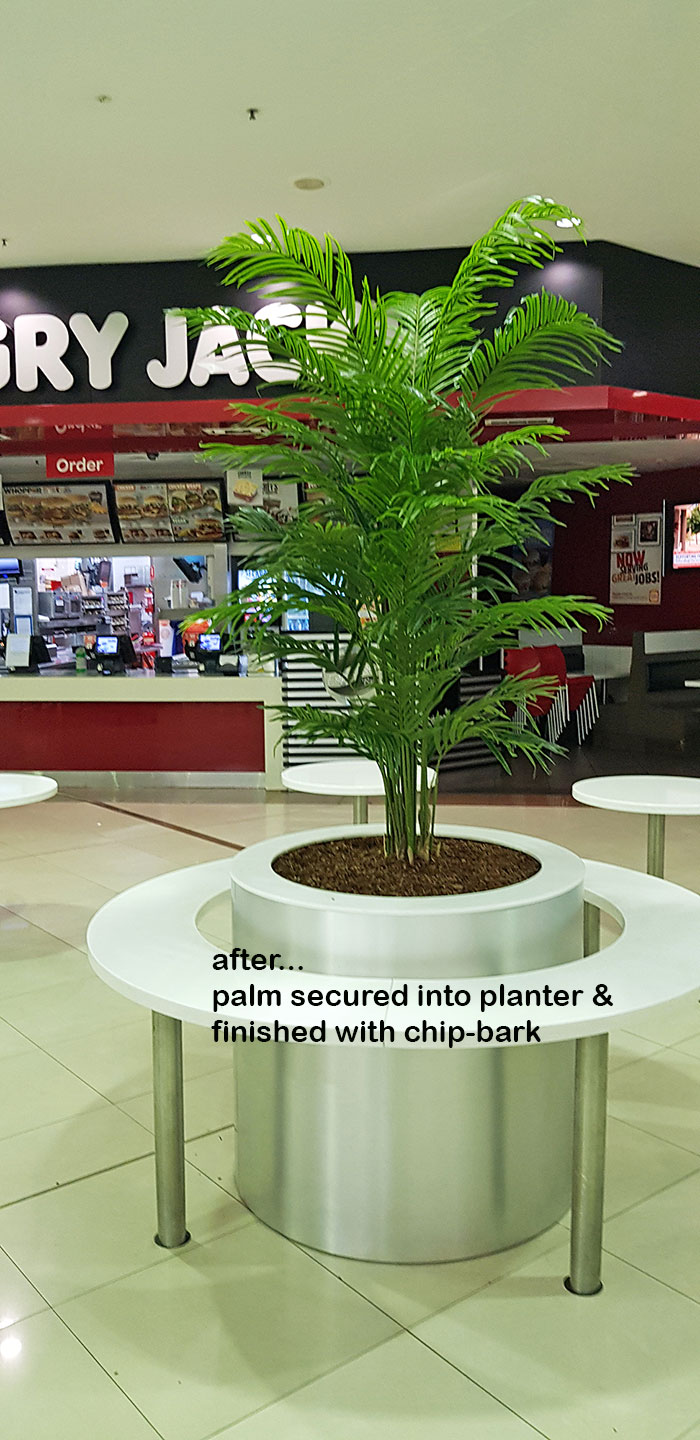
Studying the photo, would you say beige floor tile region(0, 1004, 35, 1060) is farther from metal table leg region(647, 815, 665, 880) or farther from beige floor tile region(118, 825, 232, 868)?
metal table leg region(647, 815, 665, 880)

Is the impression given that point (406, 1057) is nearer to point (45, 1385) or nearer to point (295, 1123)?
point (295, 1123)

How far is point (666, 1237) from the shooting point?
8.36ft

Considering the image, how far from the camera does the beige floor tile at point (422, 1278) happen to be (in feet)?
7.50

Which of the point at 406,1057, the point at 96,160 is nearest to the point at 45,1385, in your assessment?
the point at 406,1057

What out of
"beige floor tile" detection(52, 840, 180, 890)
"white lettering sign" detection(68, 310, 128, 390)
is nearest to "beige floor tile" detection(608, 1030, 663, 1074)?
"beige floor tile" detection(52, 840, 180, 890)

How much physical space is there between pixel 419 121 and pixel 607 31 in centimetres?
105

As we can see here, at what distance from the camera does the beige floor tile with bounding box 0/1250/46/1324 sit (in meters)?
2.28

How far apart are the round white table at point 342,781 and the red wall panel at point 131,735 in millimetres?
3213

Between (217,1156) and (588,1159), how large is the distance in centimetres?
112

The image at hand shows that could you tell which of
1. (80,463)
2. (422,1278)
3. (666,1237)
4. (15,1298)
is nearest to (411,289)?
(80,463)

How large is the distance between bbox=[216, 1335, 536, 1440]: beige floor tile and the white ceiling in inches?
175

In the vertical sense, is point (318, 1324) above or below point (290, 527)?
below

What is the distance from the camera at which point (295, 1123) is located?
2.50 metres

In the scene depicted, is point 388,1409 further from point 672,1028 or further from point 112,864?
point 112,864
